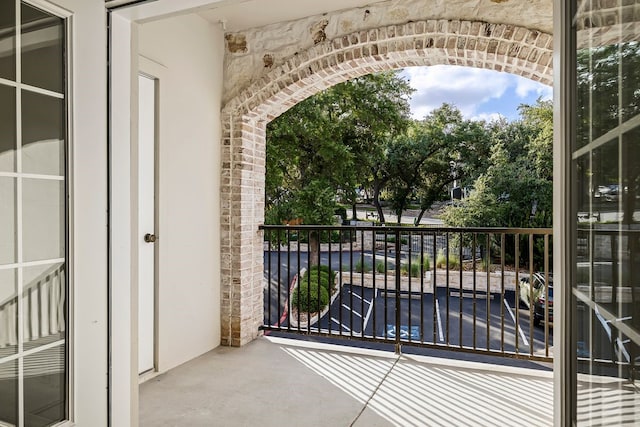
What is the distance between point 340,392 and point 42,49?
7.54 feet

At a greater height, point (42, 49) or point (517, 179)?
point (517, 179)

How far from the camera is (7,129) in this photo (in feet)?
3.69

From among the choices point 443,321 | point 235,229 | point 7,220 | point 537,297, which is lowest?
point 443,321

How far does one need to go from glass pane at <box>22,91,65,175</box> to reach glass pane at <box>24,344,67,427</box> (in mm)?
565

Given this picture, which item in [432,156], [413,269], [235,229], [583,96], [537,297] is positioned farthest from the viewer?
[432,156]

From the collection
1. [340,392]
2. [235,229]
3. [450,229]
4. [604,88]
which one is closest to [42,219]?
[604,88]

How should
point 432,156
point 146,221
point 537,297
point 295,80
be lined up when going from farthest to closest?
1. point 432,156
2. point 537,297
3. point 295,80
4. point 146,221

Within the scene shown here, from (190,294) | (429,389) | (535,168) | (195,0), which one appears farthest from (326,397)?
(535,168)

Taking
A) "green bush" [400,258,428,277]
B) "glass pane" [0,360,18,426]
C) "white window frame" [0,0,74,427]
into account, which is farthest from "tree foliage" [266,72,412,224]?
"glass pane" [0,360,18,426]

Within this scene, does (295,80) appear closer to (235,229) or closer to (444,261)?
(235,229)

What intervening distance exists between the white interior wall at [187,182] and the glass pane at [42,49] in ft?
4.72

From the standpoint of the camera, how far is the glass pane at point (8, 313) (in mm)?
1118

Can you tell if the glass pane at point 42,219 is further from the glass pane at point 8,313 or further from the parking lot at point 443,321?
the parking lot at point 443,321

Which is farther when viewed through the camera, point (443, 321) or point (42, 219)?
point (443, 321)
